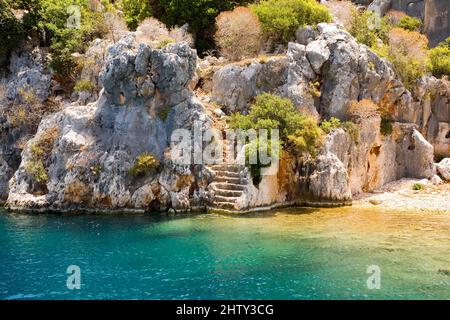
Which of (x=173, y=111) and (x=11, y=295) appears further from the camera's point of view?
(x=173, y=111)

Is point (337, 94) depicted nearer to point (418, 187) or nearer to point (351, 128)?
point (351, 128)

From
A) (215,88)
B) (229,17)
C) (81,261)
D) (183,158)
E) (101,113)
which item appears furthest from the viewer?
(229,17)

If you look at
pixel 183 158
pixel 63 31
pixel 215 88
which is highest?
pixel 63 31

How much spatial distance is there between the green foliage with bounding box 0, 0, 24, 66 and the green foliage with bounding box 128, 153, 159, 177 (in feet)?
56.5

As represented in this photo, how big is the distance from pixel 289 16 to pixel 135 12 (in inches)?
606

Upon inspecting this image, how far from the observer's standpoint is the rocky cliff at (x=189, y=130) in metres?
27.9

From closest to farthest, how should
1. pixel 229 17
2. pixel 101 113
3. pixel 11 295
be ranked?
pixel 11 295
pixel 101 113
pixel 229 17

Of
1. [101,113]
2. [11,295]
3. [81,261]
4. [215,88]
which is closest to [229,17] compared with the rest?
[215,88]

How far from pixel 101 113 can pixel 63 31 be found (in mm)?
10804

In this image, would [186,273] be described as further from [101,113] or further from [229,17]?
[229,17]

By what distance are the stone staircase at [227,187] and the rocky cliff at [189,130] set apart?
0.06m

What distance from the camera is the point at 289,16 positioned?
34562 mm

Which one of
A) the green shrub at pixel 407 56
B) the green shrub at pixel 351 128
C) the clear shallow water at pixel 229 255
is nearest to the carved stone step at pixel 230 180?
the clear shallow water at pixel 229 255
